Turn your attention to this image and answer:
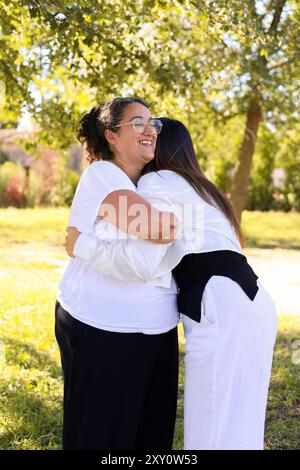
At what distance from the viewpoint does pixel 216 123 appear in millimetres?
9977

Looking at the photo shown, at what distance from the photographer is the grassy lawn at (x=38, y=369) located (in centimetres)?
426

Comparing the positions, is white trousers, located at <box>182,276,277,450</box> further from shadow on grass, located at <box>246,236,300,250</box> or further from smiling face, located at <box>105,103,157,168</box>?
shadow on grass, located at <box>246,236,300,250</box>

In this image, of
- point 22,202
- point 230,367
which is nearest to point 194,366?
point 230,367

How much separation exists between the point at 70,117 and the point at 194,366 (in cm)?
400

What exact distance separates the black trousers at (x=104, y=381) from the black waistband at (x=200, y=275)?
188mm

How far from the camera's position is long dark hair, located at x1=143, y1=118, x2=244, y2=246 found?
2781mm

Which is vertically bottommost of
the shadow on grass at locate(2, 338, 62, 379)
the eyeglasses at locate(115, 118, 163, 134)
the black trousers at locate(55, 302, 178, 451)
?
the shadow on grass at locate(2, 338, 62, 379)

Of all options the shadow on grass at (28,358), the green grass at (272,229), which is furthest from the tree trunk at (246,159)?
the green grass at (272,229)

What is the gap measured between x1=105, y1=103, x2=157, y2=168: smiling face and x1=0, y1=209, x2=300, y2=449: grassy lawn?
2046mm

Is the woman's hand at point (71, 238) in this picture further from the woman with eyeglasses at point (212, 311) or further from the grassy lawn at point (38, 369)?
the grassy lawn at point (38, 369)

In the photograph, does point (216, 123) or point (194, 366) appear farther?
point (216, 123)

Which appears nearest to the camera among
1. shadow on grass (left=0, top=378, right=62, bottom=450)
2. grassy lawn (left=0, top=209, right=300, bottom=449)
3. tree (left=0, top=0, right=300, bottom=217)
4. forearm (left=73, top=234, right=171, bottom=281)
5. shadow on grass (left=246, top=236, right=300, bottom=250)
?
forearm (left=73, top=234, right=171, bottom=281)

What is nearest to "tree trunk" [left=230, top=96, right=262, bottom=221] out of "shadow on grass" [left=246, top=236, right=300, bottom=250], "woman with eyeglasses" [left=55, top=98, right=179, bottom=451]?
"shadow on grass" [left=246, top=236, right=300, bottom=250]

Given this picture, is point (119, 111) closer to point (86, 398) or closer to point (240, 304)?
point (240, 304)
